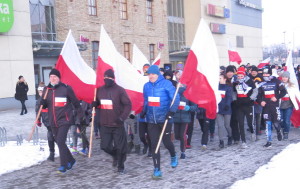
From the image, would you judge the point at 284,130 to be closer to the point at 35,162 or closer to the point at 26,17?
the point at 35,162

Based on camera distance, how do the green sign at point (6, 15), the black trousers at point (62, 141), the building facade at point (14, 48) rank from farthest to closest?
the building facade at point (14, 48)
the green sign at point (6, 15)
the black trousers at point (62, 141)

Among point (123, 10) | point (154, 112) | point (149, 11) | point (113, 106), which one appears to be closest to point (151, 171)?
point (154, 112)

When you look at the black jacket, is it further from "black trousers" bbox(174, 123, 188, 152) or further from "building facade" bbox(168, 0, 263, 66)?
"building facade" bbox(168, 0, 263, 66)

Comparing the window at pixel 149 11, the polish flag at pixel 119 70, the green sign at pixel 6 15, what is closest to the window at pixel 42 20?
the green sign at pixel 6 15

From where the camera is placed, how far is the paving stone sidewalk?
19.4 ft

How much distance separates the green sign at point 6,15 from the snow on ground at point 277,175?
48.5ft

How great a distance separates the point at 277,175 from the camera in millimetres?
5949

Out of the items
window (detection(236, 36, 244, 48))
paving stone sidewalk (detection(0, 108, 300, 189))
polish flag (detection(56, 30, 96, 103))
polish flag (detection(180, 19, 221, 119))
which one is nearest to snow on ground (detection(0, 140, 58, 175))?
paving stone sidewalk (detection(0, 108, 300, 189))

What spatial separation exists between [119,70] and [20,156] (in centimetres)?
307

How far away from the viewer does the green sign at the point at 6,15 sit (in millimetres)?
17359

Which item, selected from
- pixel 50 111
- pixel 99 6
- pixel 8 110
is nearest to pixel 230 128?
pixel 50 111

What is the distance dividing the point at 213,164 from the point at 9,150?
5.04 metres

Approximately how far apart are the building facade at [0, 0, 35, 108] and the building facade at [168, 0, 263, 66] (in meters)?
15.4

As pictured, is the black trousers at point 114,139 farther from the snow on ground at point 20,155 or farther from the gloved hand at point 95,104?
the snow on ground at point 20,155
